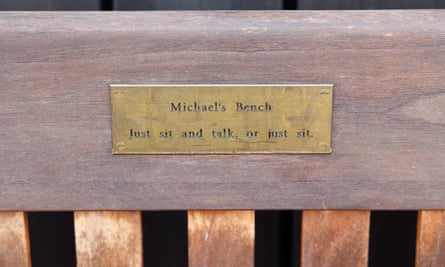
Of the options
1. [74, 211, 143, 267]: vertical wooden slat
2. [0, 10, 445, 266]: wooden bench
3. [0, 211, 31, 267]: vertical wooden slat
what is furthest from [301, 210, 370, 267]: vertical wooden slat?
[0, 211, 31, 267]: vertical wooden slat

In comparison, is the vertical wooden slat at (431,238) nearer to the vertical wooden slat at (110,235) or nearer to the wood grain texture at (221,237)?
the wood grain texture at (221,237)

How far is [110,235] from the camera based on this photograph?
0.60 m

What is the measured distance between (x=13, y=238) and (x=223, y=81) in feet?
1.02

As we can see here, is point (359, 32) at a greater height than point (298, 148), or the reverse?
point (359, 32)

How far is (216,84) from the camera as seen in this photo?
558 mm

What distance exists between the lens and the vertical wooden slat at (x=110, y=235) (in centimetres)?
60

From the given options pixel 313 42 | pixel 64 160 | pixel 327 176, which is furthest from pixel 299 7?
pixel 64 160

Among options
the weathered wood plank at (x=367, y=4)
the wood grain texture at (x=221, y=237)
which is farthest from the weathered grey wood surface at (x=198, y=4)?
the wood grain texture at (x=221, y=237)

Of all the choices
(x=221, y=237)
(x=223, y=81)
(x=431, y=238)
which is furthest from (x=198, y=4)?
(x=431, y=238)

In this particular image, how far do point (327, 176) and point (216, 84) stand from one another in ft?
0.54

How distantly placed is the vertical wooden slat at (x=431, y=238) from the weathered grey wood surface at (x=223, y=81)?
0.06 feet

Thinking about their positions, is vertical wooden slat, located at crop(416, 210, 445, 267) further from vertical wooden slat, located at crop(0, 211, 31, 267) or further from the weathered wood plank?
vertical wooden slat, located at crop(0, 211, 31, 267)

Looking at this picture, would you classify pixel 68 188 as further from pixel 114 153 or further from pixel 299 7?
pixel 299 7

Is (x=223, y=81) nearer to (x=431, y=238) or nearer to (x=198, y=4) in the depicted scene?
(x=198, y=4)
